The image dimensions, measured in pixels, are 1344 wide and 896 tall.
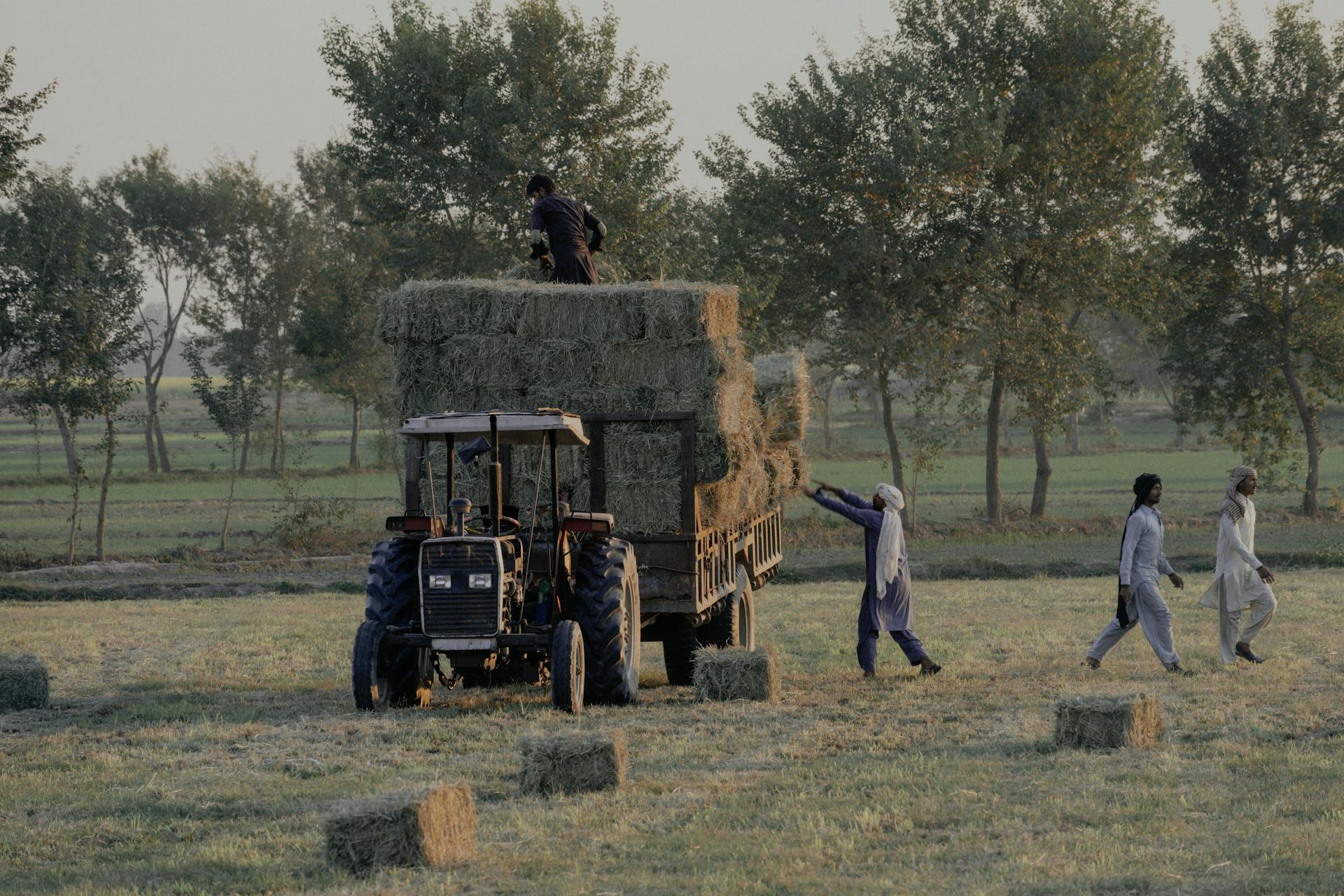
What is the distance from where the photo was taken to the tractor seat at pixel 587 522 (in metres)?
11.6

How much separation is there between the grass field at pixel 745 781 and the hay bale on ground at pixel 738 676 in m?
0.25

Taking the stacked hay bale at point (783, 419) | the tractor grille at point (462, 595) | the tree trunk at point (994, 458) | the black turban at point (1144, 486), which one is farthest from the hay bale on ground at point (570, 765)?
the tree trunk at point (994, 458)

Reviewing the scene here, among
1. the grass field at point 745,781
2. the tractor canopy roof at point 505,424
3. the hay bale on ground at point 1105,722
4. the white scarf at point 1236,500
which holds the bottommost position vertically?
the grass field at point 745,781

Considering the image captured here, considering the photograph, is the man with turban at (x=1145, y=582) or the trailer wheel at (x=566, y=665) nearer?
the trailer wheel at (x=566, y=665)

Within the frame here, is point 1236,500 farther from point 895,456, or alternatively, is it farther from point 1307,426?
point 1307,426

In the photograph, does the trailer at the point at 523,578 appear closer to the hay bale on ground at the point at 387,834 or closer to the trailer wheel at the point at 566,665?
the trailer wheel at the point at 566,665

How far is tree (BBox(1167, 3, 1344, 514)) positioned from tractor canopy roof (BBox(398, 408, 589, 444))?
1171 inches

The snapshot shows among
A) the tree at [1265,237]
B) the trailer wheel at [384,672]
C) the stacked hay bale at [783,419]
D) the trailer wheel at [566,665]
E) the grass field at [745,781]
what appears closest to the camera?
the grass field at [745,781]

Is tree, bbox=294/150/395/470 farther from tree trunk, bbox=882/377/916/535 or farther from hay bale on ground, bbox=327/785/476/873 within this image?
hay bale on ground, bbox=327/785/476/873

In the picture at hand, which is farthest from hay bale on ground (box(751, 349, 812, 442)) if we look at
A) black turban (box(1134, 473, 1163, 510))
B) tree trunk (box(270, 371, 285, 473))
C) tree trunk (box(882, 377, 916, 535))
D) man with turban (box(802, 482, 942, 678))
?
tree trunk (box(270, 371, 285, 473))

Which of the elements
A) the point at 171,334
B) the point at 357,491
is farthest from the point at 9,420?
the point at 357,491

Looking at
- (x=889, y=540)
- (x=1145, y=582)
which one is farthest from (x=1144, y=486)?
(x=889, y=540)

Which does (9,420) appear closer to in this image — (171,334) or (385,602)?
(171,334)

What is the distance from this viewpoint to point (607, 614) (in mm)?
11430
